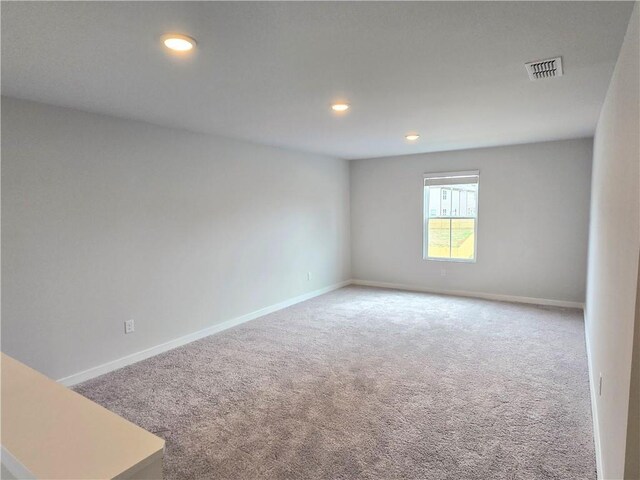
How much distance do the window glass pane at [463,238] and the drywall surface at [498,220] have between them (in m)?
0.14

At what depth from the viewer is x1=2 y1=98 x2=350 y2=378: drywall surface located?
288 cm

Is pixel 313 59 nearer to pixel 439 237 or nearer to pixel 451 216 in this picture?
pixel 451 216

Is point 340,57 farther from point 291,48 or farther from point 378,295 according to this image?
point 378,295

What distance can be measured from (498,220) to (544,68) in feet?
11.9

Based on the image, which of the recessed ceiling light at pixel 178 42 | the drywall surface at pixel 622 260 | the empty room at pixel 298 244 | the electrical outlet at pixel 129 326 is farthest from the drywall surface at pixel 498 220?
the recessed ceiling light at pixel 178 42

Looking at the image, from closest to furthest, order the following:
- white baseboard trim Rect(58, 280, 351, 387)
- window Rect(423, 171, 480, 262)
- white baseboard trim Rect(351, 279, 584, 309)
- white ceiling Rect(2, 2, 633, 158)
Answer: white ceiling Rect(2, 2, 633, 158)
white baseboard trim Rect(58, 280, 351, 387)
white baseboard trim Rect(351, 279, 584, 309)
window Rect(423, 171, 480, 262)

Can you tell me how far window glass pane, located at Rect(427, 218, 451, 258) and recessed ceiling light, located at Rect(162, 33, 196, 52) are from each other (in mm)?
5028

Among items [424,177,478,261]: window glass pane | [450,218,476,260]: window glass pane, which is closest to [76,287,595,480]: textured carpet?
[450,218,476,260]: window glass pane

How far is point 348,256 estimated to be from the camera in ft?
22.9

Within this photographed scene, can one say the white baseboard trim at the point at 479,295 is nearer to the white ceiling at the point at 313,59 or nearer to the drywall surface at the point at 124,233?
the drywall surface at the point at 124,233

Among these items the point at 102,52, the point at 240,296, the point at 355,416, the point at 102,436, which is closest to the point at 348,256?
the point at 240,296

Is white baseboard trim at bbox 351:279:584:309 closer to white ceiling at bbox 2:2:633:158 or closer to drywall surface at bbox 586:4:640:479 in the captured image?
white ceiling at bbox 2:2:633:158

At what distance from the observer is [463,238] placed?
19.7ft

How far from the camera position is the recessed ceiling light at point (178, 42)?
6.05 feet
